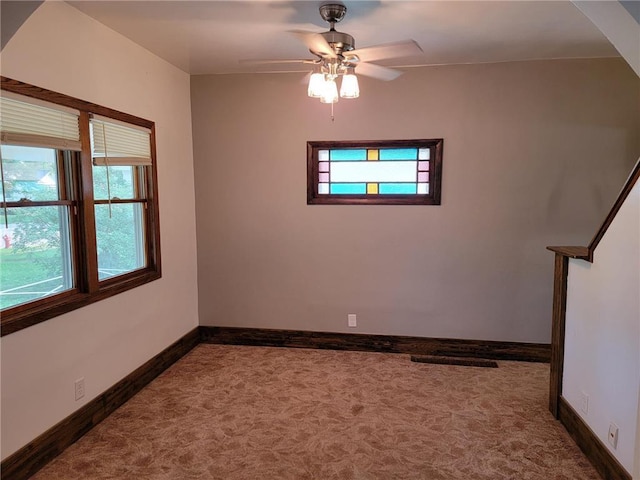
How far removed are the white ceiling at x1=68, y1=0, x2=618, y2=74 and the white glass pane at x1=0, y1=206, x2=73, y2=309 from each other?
1.26 meters

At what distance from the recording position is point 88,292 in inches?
107

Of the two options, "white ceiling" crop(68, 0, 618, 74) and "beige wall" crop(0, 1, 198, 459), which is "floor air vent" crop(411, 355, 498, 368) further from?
"white ceiling" crop(68, 0, 618, 74)

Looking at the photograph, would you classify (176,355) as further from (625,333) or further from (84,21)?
(625,333)

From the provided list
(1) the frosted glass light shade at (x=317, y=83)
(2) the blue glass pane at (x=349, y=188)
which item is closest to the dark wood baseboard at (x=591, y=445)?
(2) the blue glass pane at (x=349, y=188)

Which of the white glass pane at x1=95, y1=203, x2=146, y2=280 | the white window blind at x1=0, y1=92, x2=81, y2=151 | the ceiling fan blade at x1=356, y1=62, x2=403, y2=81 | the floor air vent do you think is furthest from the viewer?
the floor air vent

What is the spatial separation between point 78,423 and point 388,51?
113 inches

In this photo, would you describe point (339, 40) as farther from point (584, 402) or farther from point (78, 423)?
point (78, 423)

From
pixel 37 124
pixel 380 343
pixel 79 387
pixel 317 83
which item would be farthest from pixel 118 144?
pixel 380 343

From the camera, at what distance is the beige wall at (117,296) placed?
223 cm

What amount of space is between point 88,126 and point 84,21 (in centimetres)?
64

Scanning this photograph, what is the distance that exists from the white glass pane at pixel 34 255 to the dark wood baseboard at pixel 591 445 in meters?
3.19

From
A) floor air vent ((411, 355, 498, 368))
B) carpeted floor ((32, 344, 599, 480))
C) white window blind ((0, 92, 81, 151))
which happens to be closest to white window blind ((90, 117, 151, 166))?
white window blind ((0, 92, 81, 151))

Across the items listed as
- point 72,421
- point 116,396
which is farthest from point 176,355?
point 72,421

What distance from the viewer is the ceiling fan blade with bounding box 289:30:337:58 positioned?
83.6 inches
